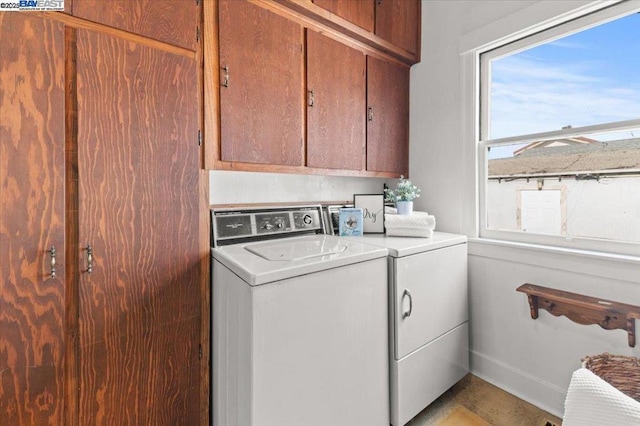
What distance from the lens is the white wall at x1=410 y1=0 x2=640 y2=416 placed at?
1.62 m

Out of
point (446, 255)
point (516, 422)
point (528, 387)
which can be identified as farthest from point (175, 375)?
point (528, 387)

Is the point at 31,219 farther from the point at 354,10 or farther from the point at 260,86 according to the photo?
the point at 354,10

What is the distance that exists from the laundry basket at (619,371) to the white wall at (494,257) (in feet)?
1.26

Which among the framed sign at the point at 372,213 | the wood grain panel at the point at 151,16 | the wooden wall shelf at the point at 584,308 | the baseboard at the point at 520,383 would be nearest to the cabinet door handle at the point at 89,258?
the wood grain panel at the point at 151,16

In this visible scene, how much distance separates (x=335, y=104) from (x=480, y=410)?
2027 mm

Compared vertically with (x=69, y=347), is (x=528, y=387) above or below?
below

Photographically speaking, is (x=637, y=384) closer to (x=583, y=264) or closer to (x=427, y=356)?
(x=583, y=264)

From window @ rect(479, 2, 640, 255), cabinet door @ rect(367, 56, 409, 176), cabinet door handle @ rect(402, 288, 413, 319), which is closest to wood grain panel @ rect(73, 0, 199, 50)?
cabinet door @ rect(367, 56, 409, 176)

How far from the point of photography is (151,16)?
1.30 m

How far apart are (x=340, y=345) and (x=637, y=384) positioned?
1150mm

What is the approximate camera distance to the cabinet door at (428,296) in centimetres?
154

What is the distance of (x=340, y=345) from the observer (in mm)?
1331

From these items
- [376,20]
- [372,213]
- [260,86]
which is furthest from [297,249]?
[376,20]

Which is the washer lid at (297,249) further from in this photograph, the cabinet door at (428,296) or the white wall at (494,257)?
the white wall at (494,257)
